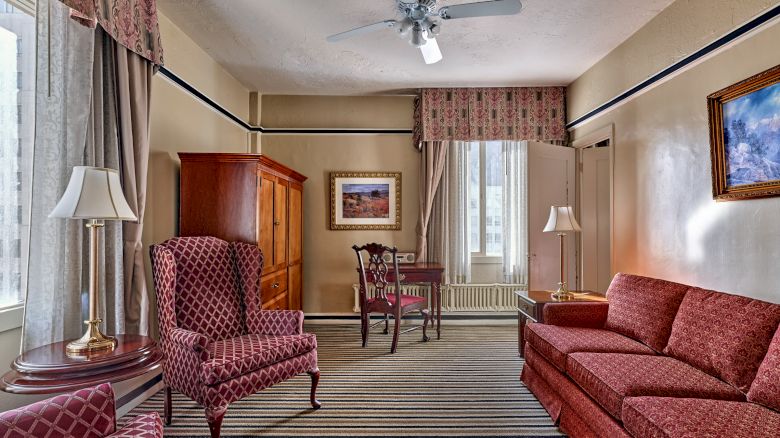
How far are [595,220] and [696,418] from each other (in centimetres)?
304

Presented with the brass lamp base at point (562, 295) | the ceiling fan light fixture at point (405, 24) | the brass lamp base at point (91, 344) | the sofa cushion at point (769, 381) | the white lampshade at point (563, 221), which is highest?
the ceiling fan light fixture at point (405, 24)

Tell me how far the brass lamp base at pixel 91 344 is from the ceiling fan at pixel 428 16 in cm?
222

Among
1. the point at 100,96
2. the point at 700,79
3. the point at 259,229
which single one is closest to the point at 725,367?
the point at 700,79

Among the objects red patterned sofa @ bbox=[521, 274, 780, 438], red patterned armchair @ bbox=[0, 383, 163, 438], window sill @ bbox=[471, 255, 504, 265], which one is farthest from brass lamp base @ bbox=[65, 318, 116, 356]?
window sill @ bbox=[471, 255, 504, 265]

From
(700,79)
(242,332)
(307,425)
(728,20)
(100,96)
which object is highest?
(728,20)

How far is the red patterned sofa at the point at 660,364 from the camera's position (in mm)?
1684

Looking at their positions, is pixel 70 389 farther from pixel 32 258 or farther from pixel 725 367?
pixel 725 367

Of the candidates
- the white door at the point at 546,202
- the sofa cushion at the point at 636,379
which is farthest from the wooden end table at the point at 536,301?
the sofa cushion at the point at 636,379

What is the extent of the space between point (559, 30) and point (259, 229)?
3043 millimetres

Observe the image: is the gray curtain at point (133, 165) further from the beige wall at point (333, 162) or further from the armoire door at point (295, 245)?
the beige wall at point (333, 162)

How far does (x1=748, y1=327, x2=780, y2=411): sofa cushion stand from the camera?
172 cm

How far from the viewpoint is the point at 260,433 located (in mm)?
2467

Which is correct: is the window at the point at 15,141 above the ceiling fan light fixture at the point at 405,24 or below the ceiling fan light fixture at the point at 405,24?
below

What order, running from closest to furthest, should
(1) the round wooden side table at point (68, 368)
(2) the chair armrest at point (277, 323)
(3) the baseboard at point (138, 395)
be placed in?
(1) the round wooden side table at point (68, 368) → (3) the baseboard at point (138, 395) → (2) the chair armrest at point (277, 323)
